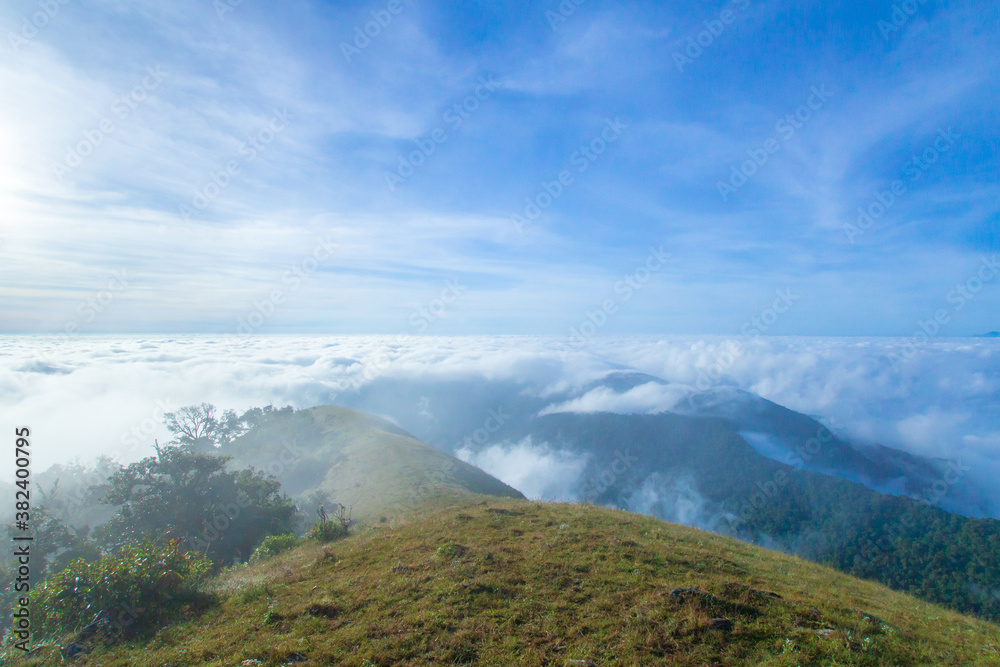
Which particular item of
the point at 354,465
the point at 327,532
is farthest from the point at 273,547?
the point at 354,465

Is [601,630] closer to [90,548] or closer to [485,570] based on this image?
[485,570]

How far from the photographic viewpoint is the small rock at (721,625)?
9.85 metres

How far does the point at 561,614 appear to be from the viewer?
36.9ft

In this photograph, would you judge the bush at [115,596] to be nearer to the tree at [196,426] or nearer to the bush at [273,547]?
the bush at [273,547]

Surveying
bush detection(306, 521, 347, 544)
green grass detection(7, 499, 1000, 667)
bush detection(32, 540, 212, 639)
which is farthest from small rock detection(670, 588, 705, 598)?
bush detection(306, 521, 347, 544)

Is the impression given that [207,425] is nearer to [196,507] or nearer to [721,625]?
[196,507]

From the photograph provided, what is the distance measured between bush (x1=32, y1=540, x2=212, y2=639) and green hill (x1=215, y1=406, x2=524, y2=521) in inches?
899

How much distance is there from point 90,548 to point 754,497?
653 ft

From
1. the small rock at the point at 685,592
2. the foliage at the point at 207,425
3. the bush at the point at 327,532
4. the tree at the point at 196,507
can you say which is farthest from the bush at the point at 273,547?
the foliage at the point at 207,425

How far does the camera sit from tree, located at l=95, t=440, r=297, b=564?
113ft

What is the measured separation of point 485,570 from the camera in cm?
1435

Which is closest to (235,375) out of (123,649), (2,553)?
(2,553)

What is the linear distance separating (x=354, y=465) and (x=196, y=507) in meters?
25.8

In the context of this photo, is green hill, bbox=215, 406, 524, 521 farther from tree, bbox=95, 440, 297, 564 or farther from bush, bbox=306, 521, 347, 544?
bush, bbox=306, 521, 347, 544
